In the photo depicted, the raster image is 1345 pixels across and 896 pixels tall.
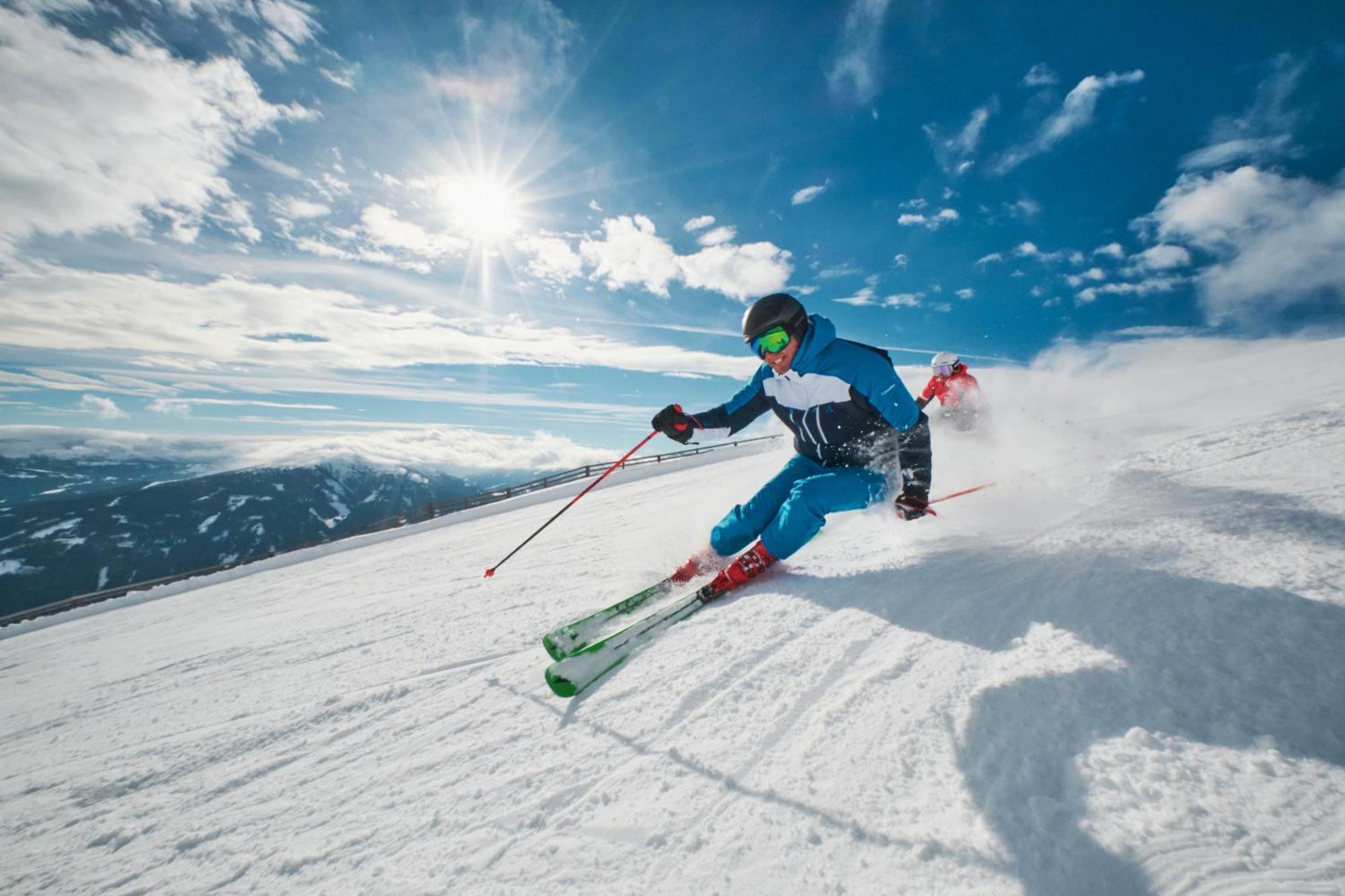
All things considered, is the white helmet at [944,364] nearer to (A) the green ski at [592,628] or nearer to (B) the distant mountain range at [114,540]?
(A) the green ski at [592,628]

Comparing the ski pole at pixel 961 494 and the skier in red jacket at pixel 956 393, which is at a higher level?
the skier in red jacket at pixel 956 393

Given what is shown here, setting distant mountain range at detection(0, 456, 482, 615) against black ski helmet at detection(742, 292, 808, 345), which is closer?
black ski helmet at detection(742, 292, 808, 345)

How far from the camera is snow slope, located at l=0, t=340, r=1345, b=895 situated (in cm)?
130

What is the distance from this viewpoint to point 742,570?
3361 millimetres

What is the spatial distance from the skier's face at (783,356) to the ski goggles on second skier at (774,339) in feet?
0.08

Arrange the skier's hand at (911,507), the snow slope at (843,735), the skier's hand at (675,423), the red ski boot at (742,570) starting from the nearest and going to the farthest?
the snow slope at (843,735), the red ski boot at (742,570), the skier's hand at (911,507), the skier's hand at (675,423)

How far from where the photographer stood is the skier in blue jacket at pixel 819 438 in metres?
3.44

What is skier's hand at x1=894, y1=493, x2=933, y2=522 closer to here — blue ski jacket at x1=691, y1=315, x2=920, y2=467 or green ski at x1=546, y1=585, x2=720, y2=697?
blue ski jacket at x1=691, y1=315, x2=920, y2=467

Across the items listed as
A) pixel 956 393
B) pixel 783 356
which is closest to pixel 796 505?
pixel 783 356

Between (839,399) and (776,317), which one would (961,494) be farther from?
(776,317)

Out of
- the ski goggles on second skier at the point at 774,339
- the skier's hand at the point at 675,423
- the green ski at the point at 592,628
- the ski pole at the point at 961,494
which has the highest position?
the ski goggles on second skier at the point at 774,339

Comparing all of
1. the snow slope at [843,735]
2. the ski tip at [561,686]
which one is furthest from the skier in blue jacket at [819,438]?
the ski tip at [561,686]

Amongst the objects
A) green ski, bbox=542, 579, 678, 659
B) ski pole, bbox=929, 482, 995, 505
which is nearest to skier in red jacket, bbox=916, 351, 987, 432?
ski pole, bbox=929, 482, 995, 505

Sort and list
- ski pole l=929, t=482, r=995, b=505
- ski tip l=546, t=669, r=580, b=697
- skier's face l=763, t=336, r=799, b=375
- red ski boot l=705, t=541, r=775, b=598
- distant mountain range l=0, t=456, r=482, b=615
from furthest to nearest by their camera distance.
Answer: distant mountain range l=0, t=456, r=482, b=615 → ski pole l=929, t=482, r=995, b=505 → skier's face l=763, t=336, r=799, b=375 → red ski boot l=705, t=541, r=775, b=598 → ski tip l=546, t=669, r=580, b=697
